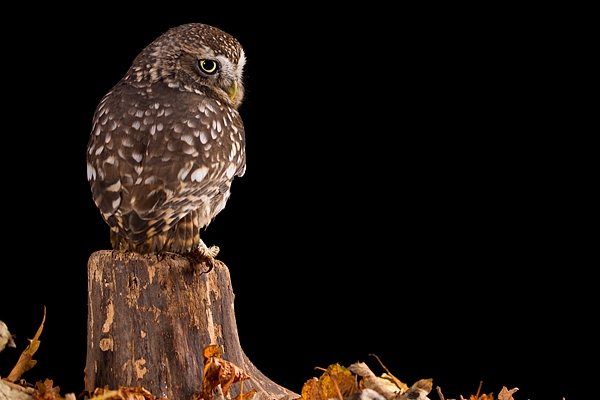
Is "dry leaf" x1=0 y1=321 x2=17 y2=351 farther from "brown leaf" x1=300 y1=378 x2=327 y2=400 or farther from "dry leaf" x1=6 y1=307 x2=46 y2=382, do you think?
"brown leaf" x1=300 y1=378 x2=327 y2=400

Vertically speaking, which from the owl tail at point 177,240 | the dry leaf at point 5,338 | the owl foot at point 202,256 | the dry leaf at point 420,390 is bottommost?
the dry leaf at point 420,390

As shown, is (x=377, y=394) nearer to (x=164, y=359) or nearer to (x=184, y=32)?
(x=164, y=359)

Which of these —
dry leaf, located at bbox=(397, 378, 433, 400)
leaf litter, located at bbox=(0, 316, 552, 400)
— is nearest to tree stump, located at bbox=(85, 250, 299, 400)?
leaf litter, located at bbox=(0, 316, 552, 400)

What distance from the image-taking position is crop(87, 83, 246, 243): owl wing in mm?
4371

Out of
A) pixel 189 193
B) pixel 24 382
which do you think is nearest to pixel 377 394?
pixel 189 193

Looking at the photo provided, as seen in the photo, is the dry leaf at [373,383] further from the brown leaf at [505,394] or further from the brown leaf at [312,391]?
the brown leaf at [505,394]

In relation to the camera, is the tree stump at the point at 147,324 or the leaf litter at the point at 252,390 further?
the tree stump at the point at 147,324

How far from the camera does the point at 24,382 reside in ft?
13.4

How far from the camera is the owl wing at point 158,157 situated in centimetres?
437

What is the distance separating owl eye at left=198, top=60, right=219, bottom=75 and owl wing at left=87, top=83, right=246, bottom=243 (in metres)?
0.17

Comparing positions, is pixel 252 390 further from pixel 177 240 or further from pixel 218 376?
pixel 177 240

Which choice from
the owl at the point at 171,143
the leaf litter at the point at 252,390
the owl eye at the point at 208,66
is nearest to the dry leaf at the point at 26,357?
the leaf litter at the point at 252,390

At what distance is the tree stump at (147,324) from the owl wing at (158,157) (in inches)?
9.0

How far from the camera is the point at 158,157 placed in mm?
4449
